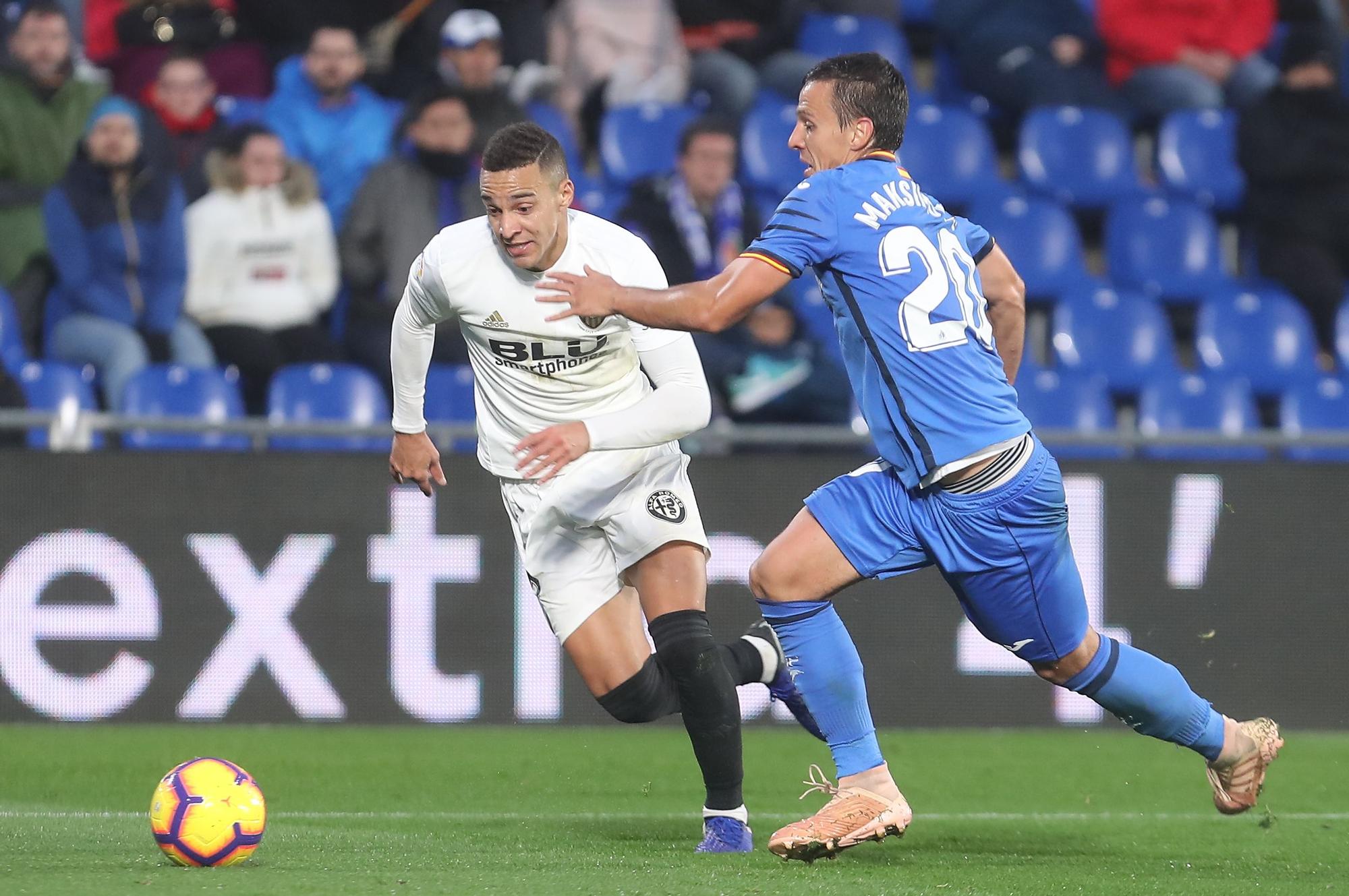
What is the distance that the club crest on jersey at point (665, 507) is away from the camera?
5637mm

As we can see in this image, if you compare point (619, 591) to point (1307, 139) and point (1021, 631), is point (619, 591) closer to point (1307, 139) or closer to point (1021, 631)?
point (1021, 631)

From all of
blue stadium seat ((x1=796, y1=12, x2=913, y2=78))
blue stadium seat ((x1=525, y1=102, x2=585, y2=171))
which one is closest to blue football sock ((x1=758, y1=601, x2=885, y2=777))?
blue stadium seat ((x1=525, y1=102, x2=585, y2=171))

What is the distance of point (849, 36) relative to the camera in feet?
40.4

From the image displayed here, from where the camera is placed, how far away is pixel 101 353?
977 cm

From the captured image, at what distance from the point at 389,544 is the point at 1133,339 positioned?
4.98 meters

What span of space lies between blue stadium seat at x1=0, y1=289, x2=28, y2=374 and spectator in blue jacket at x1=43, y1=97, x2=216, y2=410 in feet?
0.62

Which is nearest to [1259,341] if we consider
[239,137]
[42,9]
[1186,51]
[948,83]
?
[1186,51]

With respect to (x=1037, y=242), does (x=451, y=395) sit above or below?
below

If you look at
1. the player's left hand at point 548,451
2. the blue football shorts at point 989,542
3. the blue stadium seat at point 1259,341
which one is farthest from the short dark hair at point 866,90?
the blue stadium seat at point 1259,341

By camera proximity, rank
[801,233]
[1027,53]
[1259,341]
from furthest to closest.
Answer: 1. [1027,53]
2. [1259,341]
3. [801,233]

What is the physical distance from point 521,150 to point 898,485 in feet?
4.86

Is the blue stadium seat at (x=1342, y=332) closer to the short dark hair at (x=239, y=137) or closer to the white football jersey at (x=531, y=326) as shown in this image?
the short dark hair at (x=239, y=137)

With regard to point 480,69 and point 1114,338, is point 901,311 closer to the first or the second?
point 480,69

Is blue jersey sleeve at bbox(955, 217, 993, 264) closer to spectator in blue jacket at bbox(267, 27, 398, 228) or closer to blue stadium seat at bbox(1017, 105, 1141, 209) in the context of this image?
spectator in blue jacket at bbox(267, 27, 398, 228)
